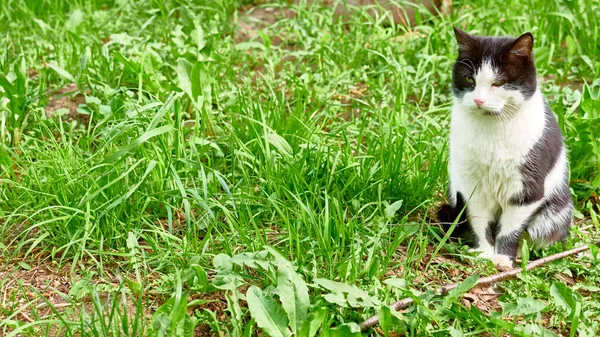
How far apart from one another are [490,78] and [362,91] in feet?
5.19

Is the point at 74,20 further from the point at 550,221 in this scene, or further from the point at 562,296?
the point at 562,296

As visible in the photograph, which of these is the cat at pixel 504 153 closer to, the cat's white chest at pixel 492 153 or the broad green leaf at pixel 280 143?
the cat's white chest at pixel 492 153

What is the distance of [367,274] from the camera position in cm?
284

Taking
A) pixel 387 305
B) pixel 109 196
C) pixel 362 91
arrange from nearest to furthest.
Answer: pixel 387 305 < pixel 109 196 < pixel 362 91

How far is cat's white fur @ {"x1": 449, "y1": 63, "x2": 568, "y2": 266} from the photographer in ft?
9.96

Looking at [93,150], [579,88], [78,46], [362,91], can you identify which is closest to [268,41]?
[362,91]

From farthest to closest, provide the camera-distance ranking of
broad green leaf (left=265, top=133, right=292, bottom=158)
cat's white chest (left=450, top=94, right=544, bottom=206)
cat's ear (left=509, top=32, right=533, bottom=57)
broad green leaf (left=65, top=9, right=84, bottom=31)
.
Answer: broad green leaf (left=65, top=9, right=84, bottom=31)
broad green leaf (left=265, top=133, right=292, bottom=158)
cat's white chest (left=450, top=94, right=544, bottom=206)
cat's ear (left=509, top=32, right=533, bottom=57)

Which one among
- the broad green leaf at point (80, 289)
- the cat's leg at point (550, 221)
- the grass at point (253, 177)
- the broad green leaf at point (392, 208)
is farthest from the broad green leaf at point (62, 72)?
the cat's leg at point (550, 221)

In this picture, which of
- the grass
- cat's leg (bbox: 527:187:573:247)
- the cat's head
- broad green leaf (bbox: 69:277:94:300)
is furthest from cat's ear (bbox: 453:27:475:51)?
broad green leaf (bbox: 69:277:94:300)

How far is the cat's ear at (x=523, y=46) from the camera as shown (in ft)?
9.66

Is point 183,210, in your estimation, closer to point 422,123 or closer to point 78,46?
point 422,123

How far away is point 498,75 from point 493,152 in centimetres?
29

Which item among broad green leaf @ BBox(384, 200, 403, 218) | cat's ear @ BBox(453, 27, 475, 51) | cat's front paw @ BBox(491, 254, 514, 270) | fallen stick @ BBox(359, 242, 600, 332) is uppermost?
cat's ear @ BBox(453, 27, 475, 51)

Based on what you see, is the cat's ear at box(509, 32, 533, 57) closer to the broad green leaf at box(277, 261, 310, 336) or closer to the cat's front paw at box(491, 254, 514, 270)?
the cat's front paw at box(491, 254, 514, 270)
